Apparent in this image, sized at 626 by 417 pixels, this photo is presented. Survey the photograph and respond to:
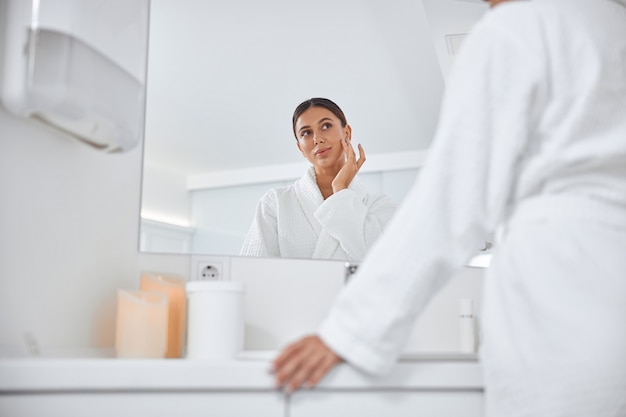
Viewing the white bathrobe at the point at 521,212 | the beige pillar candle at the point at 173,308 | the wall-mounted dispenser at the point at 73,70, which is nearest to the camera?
the white bathrobe at the point at 521,212

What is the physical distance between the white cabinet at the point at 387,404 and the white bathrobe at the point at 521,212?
5cm

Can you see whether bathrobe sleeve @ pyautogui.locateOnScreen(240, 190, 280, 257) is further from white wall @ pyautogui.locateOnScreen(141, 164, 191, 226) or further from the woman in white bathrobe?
the woman in white bathrobe

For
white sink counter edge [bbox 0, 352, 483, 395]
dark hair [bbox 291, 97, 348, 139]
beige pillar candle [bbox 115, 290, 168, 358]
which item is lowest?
white sink counter edge [bbox 0, 352, 483, 395]

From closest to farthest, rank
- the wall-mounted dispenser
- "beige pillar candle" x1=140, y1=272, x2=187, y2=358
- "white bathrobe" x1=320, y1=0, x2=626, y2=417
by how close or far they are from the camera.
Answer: "white bathrobe" x1=320, y1=0, x2=626, y2=417
the wall-mounted dispenser
"beige pillar candle" x1=140, y1=272, x2=187, y2=358

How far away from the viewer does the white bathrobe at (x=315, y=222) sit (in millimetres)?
1404

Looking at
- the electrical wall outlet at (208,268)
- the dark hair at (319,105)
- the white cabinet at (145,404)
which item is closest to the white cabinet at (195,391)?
the white cabinet at (145,404)

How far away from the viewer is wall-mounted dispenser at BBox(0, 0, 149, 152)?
3.03ft

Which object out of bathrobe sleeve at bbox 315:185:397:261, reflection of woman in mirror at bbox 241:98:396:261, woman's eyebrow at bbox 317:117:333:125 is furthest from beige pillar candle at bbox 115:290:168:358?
woman's eyebrow at bbox 317:117:333:125

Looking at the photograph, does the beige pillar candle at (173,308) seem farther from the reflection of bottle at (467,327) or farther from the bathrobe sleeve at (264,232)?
the reflection of bottle at (467,327)

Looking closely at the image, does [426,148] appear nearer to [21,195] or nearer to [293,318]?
[293,318]

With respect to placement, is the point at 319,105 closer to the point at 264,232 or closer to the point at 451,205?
the point at 264,232

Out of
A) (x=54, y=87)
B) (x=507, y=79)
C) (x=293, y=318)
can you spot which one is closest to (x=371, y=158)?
(x=293, y=318)

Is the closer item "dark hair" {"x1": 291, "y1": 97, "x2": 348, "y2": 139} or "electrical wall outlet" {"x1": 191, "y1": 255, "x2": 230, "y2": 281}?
"electrical wall outlet" {"x1": 191, "y1": 255, "x2": 230, "y2": 281}

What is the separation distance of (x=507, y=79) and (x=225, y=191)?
2.32 ft
